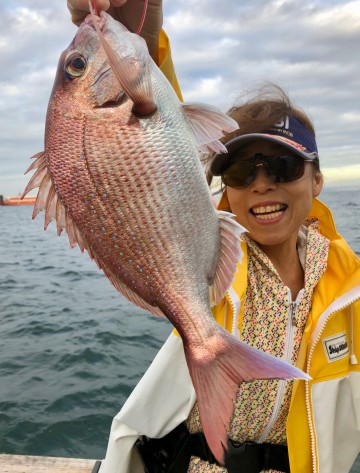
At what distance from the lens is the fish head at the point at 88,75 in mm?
1302

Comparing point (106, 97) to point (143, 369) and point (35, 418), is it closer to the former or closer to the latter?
point (35, 418)

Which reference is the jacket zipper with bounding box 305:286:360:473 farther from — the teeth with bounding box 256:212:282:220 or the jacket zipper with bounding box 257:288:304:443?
the teeth with bounding box 256:212:282:220

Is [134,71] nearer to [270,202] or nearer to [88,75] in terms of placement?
[88,75]

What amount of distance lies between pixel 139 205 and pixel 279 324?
120 cm

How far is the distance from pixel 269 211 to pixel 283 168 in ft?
0.66

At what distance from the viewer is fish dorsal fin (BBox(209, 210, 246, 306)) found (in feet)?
4.51

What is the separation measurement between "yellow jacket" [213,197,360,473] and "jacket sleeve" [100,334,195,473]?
294mm

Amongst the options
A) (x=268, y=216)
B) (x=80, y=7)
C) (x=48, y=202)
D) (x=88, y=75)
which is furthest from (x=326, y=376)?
(x=80, y=7)

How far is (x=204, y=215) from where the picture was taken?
1.33 meters

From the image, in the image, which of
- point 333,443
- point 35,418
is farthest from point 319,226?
point 35,418

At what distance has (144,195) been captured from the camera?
50.0 inches

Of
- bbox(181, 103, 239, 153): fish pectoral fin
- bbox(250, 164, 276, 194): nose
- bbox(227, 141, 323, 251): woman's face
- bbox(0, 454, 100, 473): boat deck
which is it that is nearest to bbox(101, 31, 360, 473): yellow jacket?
bbox(227, 141, 323, 251): woman's face

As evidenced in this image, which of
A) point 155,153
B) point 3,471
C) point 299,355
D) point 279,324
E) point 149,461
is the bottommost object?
point 3,471

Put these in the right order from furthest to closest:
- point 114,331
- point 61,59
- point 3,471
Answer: point 114,331 < point 3,471 < point 61,59
